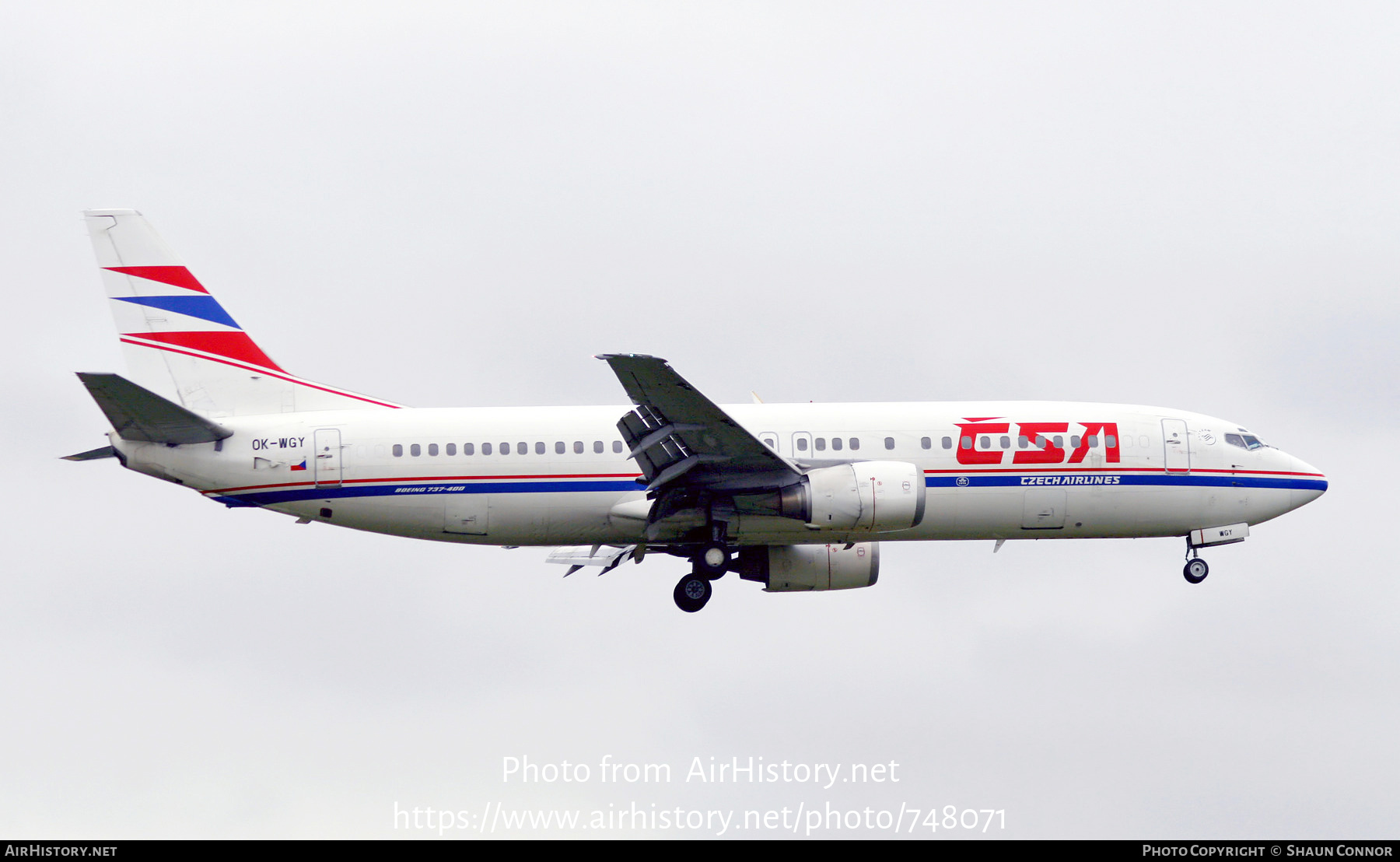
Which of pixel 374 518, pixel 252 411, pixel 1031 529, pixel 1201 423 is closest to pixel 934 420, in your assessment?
pixel 1031 529

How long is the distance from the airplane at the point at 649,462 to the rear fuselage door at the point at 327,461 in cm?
5

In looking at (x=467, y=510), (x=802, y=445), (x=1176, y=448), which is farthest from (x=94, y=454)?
(x=1176, y=448)

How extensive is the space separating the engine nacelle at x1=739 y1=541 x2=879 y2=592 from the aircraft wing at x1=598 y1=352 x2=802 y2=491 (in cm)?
507

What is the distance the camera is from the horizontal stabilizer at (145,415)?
34000 mm

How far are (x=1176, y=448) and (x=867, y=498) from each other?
9.05 meters

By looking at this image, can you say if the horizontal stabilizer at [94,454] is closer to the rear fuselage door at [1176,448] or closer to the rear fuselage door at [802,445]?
the rear fuselage door at [802,445]

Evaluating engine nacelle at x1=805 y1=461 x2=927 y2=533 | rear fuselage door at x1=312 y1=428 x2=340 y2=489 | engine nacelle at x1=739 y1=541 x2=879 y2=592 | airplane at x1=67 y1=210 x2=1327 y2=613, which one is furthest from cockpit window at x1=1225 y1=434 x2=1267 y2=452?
rear fuselage door at x1=312 y1=428 x2=340 y2=489

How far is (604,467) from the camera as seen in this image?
37062 mm

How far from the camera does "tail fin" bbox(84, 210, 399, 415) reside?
38.7 meters

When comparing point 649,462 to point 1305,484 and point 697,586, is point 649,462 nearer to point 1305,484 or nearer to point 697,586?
point 697,586

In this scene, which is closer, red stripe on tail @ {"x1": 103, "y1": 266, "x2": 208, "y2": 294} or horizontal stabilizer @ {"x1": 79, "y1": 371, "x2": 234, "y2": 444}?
horizontal stabilizer @ {"x1": 79, "y1": 371, "x2": 234, "y2": 444}

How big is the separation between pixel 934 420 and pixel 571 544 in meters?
9.48

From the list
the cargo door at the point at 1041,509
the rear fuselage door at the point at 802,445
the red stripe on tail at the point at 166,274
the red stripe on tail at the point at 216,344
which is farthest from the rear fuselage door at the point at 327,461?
the cargo door at the point at 1041,509

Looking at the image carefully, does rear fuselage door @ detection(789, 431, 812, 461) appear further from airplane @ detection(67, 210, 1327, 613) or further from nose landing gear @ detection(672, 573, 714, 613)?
nose landing gear @ detection(672, 573, 714, 613)
